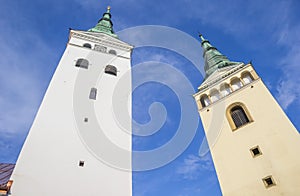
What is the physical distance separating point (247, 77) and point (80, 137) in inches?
568

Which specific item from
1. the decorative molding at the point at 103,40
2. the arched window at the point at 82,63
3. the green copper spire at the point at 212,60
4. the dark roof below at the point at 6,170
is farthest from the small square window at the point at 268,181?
the decorative molding at the point at 103,40

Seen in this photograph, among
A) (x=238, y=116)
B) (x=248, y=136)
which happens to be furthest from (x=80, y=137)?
(x=238, y=116)

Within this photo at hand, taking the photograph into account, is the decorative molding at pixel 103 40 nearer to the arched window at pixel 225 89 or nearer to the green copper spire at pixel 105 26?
the green copper spire at pixel 105 26

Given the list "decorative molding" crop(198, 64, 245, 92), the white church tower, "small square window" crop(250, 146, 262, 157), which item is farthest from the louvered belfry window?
the white church tower

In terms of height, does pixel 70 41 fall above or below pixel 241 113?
above

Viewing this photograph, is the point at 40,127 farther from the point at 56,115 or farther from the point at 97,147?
the point at 97,147

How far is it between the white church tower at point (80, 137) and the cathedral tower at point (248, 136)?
7.01 m

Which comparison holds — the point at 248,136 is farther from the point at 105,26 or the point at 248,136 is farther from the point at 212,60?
the point at 105,26

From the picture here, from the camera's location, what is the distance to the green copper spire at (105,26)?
23250 millimetres

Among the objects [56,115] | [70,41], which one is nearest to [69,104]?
[56,115]

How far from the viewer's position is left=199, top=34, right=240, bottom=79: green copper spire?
2369 cm

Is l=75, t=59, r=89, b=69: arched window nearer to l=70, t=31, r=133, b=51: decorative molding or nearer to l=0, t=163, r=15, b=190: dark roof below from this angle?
l=70, t=31, r=133, b=51: decorative molding

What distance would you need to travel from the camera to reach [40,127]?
1126cm

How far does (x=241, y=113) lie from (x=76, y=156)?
12.3 meters
